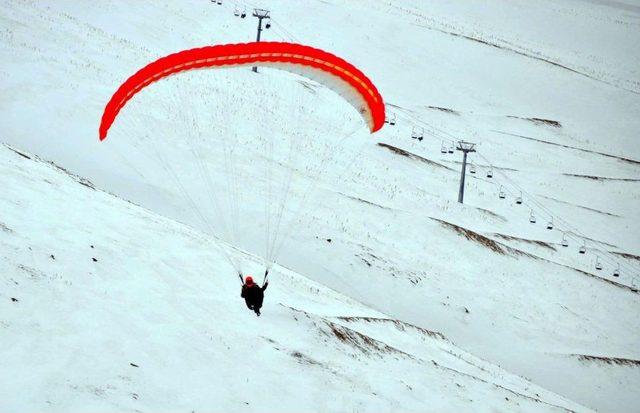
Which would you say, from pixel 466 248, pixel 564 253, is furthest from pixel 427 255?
pixel 564 253

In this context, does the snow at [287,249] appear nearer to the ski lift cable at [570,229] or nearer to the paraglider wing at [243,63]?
the ski lift cable at [570,229]

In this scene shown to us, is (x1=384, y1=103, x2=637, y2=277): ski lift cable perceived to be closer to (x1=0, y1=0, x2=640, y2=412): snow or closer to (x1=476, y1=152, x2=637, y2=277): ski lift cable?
(x1=476, y1=152, x2=637, y2=277): ski lift cable

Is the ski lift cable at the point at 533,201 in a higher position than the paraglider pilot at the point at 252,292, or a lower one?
higher

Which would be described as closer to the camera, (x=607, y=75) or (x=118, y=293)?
(x=118, y=293)

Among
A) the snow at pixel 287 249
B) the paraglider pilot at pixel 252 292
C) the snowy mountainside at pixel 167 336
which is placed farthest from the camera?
the paraglider pilot at pixel 252 292

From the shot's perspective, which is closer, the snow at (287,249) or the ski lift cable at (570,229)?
the snow at (287,249)

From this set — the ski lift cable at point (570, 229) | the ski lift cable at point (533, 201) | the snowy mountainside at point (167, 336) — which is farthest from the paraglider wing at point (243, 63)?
the ski lift cable at point (570, 229)

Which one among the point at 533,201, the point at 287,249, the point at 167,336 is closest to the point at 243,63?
the point at 167,336

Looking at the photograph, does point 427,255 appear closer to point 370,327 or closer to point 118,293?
point 370,327
